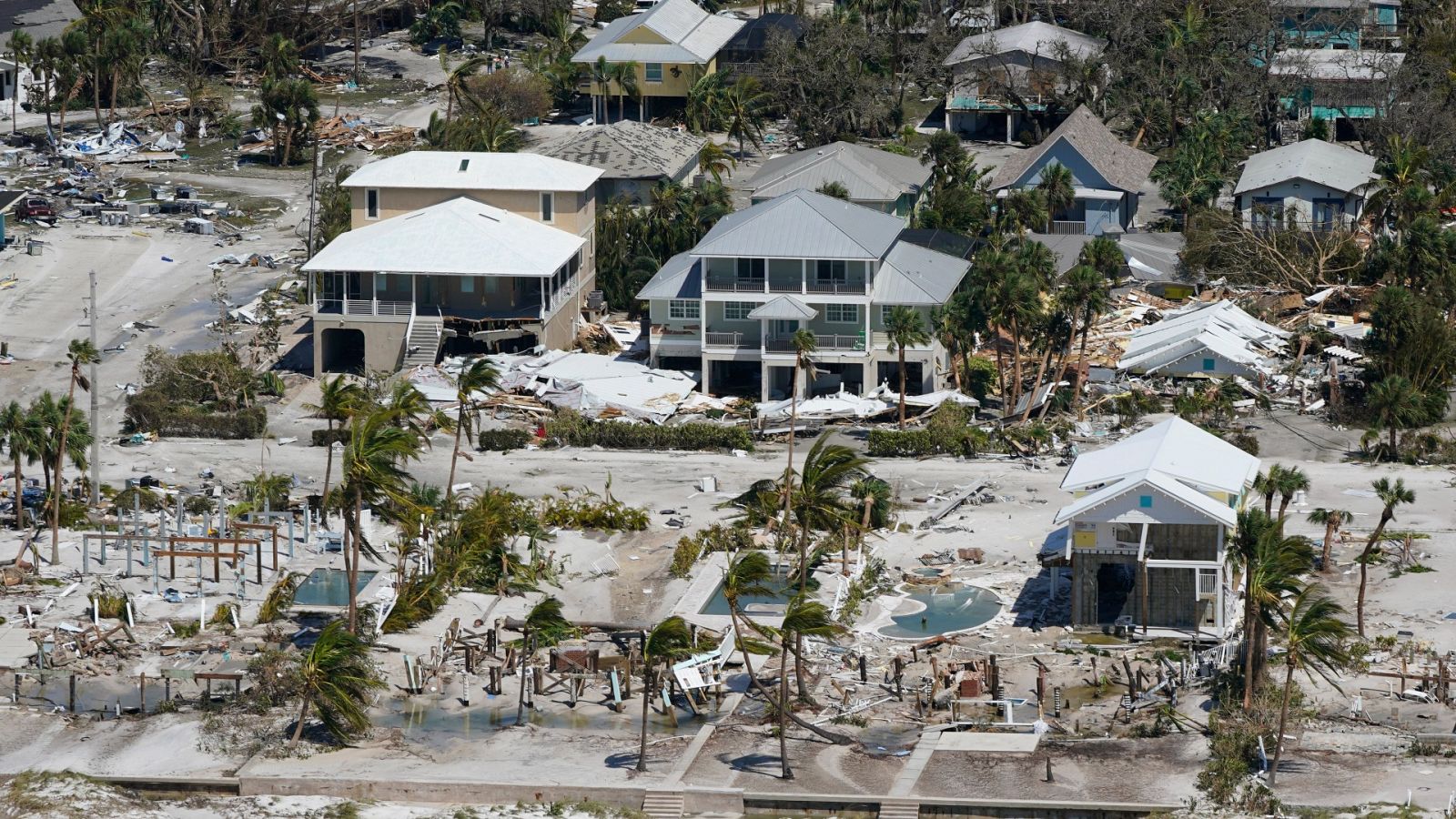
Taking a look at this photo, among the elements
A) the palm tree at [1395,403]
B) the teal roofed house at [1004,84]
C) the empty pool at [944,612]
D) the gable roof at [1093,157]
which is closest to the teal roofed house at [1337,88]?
the teal roofed house at [1004,84]

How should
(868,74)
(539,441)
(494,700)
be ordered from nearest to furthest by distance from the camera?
(494,700) < (539,441) < (868,74)

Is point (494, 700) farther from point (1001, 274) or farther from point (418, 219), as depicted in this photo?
point (418, 219)

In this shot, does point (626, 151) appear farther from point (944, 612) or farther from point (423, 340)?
point (944, 612)

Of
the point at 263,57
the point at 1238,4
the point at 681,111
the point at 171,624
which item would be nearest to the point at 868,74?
the point at 681,111

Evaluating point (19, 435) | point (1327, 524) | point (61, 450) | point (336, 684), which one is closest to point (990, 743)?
point (336, 684)

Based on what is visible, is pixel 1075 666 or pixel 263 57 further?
pixel 263 57

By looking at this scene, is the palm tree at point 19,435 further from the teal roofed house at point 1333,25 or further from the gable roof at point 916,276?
the teal roofed house at point 1333,25

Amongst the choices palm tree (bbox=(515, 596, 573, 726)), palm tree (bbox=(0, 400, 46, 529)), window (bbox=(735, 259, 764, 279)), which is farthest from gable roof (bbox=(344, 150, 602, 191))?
palm tree (bbox=(515, 596, 573, 726))
